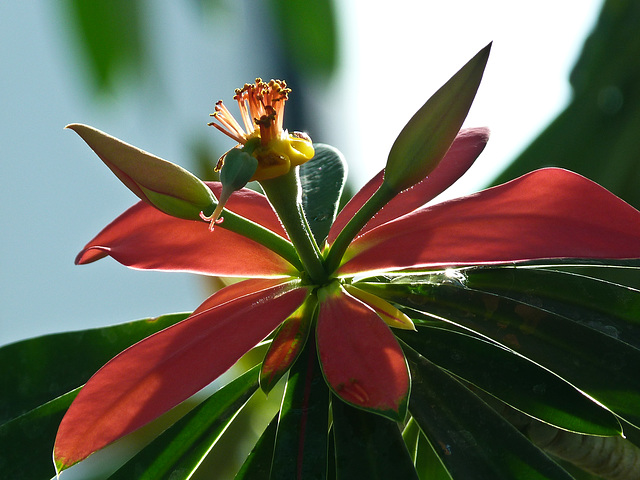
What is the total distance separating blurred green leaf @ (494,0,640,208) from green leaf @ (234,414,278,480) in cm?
116

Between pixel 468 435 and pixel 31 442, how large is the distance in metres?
0.50

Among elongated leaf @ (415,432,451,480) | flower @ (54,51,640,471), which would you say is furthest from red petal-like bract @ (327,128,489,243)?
elongated leaf @ (415,432,451,480)

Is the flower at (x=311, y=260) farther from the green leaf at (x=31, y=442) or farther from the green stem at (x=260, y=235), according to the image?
the green leaf at (x=31, y=442)

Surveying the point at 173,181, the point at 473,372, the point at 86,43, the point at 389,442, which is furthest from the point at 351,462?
the point at 86,43

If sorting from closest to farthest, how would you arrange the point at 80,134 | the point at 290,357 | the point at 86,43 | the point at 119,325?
the point at 80,134
the point at 290,357
the point at 119,325
the point at 86,43

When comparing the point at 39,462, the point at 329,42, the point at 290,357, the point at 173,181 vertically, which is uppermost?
the point at 329,42

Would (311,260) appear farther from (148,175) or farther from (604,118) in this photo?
(604,118)

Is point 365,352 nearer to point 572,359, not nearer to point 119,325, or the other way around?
point 572,359

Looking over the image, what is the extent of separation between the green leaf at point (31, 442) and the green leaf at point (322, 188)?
1.21ft

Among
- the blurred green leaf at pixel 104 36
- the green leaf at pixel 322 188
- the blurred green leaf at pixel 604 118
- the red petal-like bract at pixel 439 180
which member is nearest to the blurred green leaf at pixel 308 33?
the blurred green leaf at pixel 104 36

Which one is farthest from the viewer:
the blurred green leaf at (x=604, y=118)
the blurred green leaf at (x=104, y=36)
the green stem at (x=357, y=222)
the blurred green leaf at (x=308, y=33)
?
the blurred green leaf at (x=308, y=33)

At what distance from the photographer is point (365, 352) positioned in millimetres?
542

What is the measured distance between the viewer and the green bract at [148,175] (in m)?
0.53

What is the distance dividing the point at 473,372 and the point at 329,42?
2.12 meters
